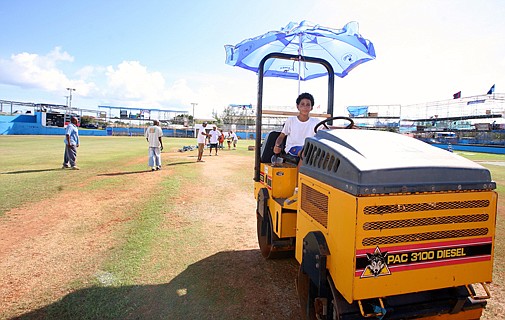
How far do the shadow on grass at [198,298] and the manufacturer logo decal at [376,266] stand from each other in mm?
1294

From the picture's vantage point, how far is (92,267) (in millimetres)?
3584

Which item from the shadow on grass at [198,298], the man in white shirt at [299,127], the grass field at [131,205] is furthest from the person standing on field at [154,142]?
the man in white shirt at [299,127]

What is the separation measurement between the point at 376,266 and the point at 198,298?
1902 mm

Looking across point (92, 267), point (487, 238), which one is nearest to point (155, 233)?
point (92, 267)

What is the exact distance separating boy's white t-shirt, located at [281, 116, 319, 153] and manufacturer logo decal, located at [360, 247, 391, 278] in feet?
6.64

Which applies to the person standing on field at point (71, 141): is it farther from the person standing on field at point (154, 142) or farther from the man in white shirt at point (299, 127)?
the man in white shirt at point (299, 127)

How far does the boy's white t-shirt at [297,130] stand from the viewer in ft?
11.9

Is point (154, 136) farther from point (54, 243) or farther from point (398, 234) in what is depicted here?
point (398, 234)

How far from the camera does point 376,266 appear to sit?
174 cm

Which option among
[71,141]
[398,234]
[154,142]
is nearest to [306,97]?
[398,234]

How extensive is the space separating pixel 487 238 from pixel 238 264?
2602mm

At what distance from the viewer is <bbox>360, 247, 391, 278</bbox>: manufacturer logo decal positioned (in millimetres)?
1721

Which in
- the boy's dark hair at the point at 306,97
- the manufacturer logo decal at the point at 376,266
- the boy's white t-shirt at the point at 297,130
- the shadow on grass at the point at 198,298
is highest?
the boy's dark hair at the point at 306,97

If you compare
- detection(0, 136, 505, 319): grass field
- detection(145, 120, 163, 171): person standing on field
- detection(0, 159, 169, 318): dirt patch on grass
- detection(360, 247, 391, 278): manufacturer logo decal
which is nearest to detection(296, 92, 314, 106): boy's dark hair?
detection(360, 247, 391, 278): manufacturer logo decal
